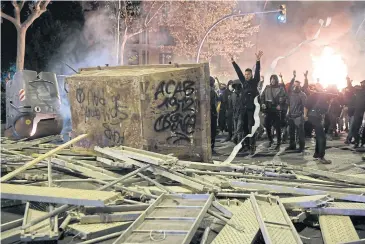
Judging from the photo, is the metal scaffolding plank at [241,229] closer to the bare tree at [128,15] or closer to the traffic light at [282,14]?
the traffic light at [282,14]

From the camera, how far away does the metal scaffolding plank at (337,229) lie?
440cm

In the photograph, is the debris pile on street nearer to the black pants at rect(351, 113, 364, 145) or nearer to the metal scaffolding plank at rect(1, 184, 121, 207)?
the metal scaffolding plank at rect(1, 184, 121, 207)

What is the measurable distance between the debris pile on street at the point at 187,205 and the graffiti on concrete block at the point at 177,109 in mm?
1261

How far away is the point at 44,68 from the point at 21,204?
84.3 feet

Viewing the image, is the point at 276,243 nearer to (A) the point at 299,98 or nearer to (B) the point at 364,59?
(A) the point at 299,98

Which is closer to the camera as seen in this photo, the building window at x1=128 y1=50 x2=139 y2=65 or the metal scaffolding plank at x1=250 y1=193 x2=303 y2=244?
the metal scaffolding plank at x1=250 y1=193 x2=303 y2=244

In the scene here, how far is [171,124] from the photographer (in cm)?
820

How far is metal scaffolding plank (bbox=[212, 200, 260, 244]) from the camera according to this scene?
13.9 feet

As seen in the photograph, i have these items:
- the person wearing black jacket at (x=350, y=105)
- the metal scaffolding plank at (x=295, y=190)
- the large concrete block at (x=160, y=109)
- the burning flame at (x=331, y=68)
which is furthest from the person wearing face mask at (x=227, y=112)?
the burning flame at (x=331, y=68)

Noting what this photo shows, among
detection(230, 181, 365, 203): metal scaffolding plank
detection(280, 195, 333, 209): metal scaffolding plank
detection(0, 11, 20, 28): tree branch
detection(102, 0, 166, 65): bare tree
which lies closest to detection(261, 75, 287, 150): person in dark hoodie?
detection(230, 181, 365, 203): metal scaffolding plank

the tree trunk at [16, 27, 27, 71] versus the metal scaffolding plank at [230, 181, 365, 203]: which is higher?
the tree trunk at [16, 27, 27, 71]

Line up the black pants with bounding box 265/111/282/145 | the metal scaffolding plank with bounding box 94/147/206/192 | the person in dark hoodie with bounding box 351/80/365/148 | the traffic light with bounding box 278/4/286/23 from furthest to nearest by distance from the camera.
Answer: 1. the traffic light with bounding box 278/4/286/23
2. the person in dark hoodie with bounding box 351/80/365/148
3. the black pants with bounding box 265/111/282/145
4. the metal scaffolding plank with bounding box 94/147/206/192

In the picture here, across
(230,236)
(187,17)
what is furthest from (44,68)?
(230,236)

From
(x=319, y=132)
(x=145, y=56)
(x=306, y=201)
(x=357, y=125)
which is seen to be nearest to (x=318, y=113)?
(x=319, y=132)
